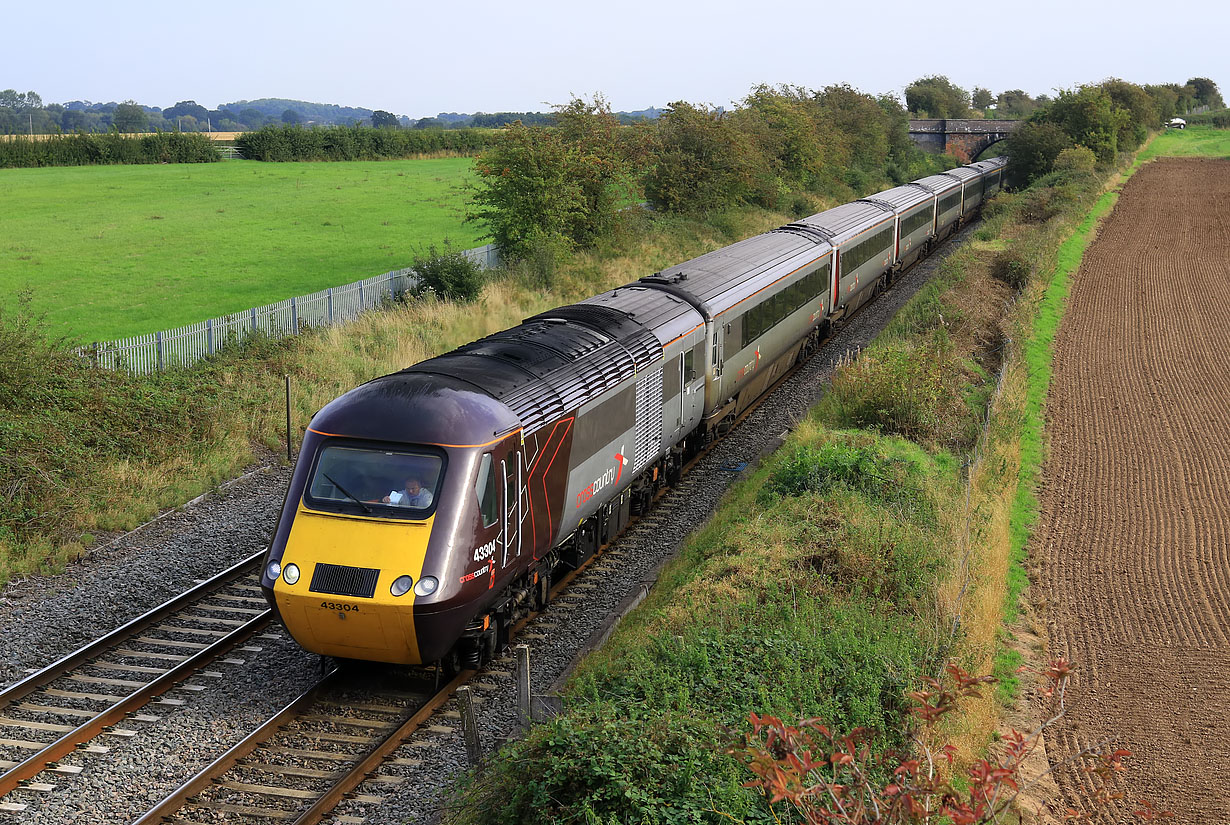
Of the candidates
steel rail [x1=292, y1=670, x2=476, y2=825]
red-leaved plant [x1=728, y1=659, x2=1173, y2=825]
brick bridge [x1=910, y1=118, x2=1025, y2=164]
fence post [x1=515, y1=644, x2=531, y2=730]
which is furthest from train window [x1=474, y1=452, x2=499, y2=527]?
brick bridge [x1=910, y1=118, x2=1025, y2=164]

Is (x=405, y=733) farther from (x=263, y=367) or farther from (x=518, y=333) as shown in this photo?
(x=263, y=367)

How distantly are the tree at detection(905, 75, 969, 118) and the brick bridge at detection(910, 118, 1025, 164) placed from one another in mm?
12652

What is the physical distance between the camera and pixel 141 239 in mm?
45250

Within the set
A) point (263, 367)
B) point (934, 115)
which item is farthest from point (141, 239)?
point (934, 115)

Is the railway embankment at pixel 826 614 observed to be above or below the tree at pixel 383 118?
below

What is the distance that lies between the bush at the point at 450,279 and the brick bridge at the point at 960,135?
78.5 meters

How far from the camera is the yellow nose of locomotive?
9.80 metres

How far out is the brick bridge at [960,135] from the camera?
3834 inches

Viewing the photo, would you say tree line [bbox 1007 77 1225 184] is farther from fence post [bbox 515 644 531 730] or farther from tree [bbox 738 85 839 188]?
fence post [bbox 515 644 531 730]

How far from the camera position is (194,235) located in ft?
155

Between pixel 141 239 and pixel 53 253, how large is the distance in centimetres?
524

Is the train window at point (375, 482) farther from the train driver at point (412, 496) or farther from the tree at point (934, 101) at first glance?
the tree at point (934, 101)

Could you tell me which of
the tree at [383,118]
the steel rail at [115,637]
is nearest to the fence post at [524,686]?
the steel rail at [115,637]

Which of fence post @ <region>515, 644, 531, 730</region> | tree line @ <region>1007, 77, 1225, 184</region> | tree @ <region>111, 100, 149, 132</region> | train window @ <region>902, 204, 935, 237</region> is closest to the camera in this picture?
fence post @ <region>515, 644, 531, 730</region>
